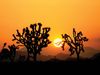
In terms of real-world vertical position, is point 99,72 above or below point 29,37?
below

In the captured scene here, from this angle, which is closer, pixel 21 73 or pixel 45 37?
pixel 21 73

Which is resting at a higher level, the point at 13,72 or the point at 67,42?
the point at 67,42

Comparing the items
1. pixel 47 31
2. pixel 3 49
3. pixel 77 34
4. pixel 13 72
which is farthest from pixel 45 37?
pixel 13 72

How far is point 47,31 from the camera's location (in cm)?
4825

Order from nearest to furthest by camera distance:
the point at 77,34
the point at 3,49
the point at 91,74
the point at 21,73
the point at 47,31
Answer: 1. the point at 91,74
2. the point at 21,73
3. the point at 47,31
4. the point at 77,34
5. the point at 3,49

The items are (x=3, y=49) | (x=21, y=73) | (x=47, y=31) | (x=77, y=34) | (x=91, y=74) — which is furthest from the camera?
(x=3, y=49)

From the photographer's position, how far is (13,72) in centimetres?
2664

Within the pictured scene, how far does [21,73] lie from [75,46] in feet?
97.1

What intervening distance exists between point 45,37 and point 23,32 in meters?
3.83

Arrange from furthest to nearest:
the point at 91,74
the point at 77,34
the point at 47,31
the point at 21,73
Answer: the point at 77,34, the point at 47,31, the point at 21,73, the point at 91,74

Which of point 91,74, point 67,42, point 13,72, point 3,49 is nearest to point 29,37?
point 67,42

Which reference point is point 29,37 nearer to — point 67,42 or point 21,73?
point 67,42

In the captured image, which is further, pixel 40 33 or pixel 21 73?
pixel 40 33

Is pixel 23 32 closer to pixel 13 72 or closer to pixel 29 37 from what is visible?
pixel 29 37
